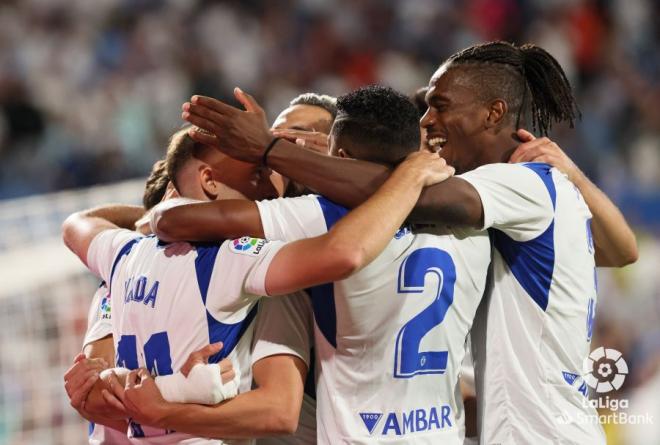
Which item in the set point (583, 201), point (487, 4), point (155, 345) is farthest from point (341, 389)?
point (487, 4)

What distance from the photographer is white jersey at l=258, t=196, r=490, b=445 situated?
300 cm

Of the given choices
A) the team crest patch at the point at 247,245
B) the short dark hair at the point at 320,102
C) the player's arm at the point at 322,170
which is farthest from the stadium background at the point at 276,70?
the team crest patch at the point at 247,245

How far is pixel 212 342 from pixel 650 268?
19.0ft

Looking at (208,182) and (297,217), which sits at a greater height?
(208,182)

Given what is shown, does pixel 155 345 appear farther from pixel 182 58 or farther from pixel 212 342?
pixel 182 58

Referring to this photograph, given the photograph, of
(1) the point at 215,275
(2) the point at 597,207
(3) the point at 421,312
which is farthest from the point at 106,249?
(2) the point at 597,207

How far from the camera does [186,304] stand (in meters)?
3.01

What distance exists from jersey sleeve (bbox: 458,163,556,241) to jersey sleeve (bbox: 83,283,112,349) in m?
1.53

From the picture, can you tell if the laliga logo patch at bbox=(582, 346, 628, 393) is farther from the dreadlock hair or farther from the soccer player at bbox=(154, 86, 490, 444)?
the soccer player at bbox=(154, 86, 490, 444)

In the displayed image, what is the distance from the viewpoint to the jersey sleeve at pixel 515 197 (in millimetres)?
3027

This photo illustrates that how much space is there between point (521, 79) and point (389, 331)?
1186 mm

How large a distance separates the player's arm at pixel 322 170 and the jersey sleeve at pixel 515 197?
5 cm

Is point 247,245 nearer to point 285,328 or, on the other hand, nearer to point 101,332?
point 285,328

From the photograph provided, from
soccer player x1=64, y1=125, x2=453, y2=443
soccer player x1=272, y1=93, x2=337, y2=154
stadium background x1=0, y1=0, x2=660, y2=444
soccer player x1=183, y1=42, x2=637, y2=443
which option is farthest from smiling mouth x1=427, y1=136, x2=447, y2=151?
stadium background x1=0, y1=0, x2=660, y2=444
